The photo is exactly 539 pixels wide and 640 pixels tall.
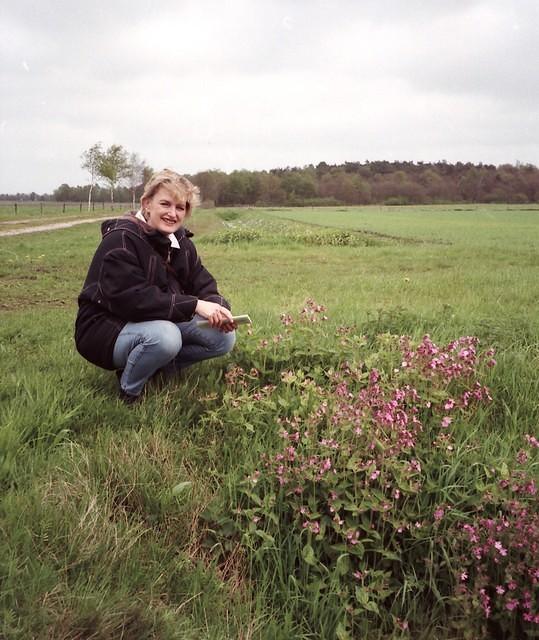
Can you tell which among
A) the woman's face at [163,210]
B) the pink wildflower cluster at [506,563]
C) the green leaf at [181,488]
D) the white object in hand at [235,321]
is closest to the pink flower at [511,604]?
the pink wildflower cluster at [506,563]

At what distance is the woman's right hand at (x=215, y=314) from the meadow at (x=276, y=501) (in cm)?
33

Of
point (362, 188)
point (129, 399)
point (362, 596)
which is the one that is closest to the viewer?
point (362, 596)

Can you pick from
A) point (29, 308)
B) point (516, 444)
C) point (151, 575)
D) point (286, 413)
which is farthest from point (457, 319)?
point (29, 308)

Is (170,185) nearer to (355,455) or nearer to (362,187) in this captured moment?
(355,455)

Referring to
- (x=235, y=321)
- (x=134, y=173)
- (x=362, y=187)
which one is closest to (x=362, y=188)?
(x=362, y=187)

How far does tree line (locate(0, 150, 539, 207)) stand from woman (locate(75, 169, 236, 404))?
85603 millimetres

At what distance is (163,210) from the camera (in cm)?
321

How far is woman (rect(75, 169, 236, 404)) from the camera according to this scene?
3.05 metres

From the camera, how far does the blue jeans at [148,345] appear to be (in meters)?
3.05

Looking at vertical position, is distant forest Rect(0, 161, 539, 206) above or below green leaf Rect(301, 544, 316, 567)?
above

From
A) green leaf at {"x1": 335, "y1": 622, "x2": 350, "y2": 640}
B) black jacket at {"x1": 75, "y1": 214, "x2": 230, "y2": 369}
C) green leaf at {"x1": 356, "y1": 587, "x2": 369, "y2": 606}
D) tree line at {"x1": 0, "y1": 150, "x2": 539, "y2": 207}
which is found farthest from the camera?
tree line at {"x1": 0, "y1": 150, "x2": 539, "y2": 207}

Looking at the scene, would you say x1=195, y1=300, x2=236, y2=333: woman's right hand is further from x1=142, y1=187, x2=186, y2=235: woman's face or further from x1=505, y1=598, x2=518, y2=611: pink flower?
x1=505, y1=598, x2=518, y2=611: pink flower

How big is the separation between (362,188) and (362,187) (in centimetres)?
51

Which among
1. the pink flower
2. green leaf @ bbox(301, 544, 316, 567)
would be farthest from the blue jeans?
the pink flower
